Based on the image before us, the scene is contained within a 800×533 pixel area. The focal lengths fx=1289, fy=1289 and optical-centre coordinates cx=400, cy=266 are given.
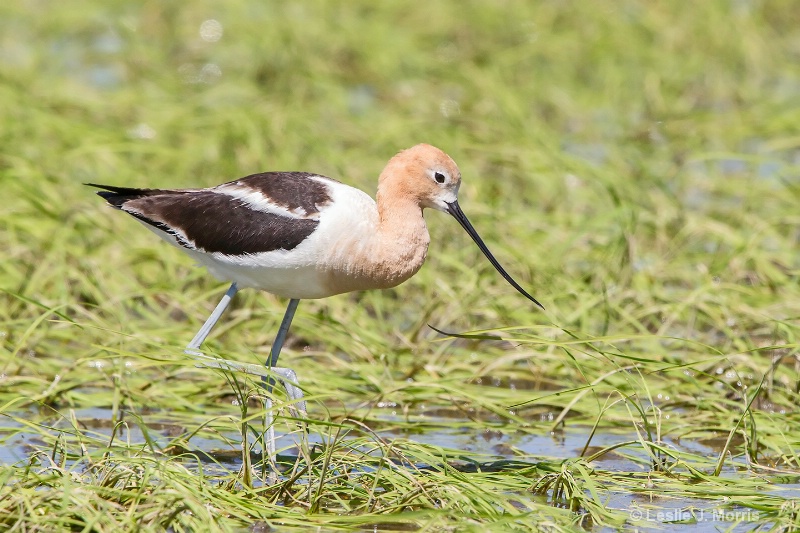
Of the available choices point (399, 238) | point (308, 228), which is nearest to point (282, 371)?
point (308, 228)

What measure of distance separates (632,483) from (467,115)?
6566mm

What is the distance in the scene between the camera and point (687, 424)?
6.04 meters

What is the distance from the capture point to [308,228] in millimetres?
5789

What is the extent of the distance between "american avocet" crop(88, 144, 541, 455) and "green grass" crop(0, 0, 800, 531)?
510 millimetres

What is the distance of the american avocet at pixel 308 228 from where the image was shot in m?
5.79

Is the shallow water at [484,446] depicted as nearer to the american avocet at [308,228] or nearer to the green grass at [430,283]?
the green grass at [430,283]

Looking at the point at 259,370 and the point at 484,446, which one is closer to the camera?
the point at 259,370

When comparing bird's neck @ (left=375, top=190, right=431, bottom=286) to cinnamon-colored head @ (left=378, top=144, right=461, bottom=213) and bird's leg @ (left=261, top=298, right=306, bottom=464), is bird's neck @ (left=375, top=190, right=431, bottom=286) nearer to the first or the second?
cinnamon-colored head @ (left=378, top=144, right=461, bottom=213)

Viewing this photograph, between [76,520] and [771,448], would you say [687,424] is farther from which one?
[76,520]

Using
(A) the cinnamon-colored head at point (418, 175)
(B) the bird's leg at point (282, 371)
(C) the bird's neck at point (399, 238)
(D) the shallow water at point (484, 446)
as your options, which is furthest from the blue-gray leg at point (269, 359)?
(A) the cinnamon-colored head at point (418, 175)

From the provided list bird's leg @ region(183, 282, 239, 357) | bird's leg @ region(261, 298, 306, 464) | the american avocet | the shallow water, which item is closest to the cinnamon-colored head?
the american avocet

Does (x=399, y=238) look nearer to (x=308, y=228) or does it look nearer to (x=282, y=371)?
(x=308, y=228)

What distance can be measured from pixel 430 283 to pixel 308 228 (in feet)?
6.70

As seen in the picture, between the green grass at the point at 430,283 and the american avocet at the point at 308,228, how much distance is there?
1.67ft
